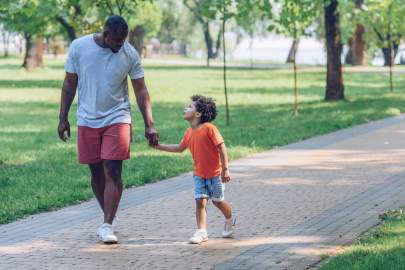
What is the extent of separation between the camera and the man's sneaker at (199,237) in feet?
26.3

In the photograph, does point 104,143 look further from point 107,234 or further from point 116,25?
point 116,25

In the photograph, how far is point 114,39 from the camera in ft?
26.1

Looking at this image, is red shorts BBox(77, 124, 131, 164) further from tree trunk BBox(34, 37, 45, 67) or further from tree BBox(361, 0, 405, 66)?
tree trunk BBox(34, 37, 45, 67)

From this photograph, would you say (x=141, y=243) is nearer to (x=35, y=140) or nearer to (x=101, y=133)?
(x=101, y=133)

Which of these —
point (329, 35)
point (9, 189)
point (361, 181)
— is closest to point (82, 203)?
point (9, 189)

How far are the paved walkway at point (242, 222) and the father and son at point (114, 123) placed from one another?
1.19 ft

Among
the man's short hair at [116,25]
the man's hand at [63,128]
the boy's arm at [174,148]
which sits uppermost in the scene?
the man's short hair at [116,25]

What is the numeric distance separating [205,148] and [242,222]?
129cm

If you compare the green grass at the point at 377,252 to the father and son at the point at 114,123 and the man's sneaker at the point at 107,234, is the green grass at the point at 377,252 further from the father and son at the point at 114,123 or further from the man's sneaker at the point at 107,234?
the man's sneaker at the point at 107,234

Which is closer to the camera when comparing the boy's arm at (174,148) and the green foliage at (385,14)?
the boy's arm at (174,148)

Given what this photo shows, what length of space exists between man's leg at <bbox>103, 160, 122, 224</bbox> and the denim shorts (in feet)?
2.19

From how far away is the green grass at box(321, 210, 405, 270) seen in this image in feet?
22.0

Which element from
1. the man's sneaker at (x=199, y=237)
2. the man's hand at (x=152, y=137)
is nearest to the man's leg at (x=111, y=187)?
the man's hand at (x=152, y=137)

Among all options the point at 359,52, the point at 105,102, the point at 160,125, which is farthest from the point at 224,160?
the point at 359,52
